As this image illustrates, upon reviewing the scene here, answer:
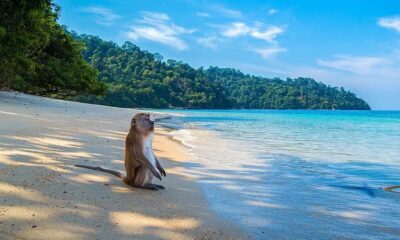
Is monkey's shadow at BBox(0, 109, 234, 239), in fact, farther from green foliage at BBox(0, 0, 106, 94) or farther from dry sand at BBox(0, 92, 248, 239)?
green foliage at BBox(0, 0, 106, 94)

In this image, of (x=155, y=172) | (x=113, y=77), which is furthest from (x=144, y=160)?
(x=113, y=77)

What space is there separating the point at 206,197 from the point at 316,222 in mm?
1363

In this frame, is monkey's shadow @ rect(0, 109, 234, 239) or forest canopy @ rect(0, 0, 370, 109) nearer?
monkey's shadow @ rect(0, 109, 234, 239)

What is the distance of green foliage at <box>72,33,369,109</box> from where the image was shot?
8321 centimetres

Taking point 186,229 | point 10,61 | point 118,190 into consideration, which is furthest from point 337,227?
point 10,61

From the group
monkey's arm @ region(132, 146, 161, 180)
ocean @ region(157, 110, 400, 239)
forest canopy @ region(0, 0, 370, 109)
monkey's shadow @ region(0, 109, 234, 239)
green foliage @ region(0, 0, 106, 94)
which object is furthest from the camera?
forest canopy @ region(0, 0, 370, 109)

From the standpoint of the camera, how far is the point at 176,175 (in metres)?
6.08

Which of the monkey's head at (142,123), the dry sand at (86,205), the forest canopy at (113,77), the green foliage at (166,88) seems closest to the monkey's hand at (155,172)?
the dry sand at (86,205)

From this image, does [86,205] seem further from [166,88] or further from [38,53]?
[166,88]

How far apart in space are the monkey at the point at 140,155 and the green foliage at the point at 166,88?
60.4 m

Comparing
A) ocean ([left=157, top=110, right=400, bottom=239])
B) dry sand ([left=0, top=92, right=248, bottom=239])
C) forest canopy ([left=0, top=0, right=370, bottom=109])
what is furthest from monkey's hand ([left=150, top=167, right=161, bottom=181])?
forest canopy ([left=0, top=0, right=370, bottom=109])

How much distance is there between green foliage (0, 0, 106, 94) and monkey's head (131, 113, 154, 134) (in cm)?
914

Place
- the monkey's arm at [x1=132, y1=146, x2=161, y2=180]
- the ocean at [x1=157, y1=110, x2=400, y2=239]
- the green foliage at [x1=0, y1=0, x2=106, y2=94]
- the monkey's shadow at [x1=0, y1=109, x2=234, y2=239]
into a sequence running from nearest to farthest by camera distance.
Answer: the monkey's shadow at [x1=0, y1=109, x2=234, y2=239]
the ocean at [x1=157, y1=110, x2=400, y2=239]
the monkey's arm at [x1=132, y1=146, x2=161, y2=180]
the green foliage at [x1=0, y1=0, x2=106, y2=94]

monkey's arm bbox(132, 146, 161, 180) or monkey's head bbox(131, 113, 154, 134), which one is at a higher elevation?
monkey's head bbox(131, 113, 154, 134)
